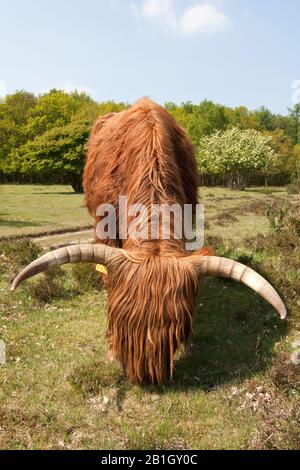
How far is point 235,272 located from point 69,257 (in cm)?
166

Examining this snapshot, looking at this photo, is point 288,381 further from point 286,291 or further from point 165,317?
point 286,291

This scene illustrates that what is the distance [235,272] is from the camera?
4629 mm

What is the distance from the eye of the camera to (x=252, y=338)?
639cm

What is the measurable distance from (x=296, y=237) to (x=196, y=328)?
4.52 meters

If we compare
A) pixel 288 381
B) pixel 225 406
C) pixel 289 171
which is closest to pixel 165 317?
pixel 225 406

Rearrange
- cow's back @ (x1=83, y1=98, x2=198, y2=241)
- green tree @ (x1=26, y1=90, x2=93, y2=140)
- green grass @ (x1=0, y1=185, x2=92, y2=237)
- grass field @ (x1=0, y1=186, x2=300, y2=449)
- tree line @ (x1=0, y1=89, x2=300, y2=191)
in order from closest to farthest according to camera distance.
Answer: grass field @ (x1=0, y1=186, x2=300, y2=449) < cow's back @ (x1=83, y1=98, x2=198, y2=241) < green grass @ (x1=0, y1=185, x2=92, y2=237) < tree line @ (x1=0, y1=89, x2=300, y2=191) < green tree @ (x1=26, y1=90, x2=93, y2=140)

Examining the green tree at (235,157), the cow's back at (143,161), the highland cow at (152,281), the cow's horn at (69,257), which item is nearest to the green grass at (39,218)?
the cow's back at (143,161)

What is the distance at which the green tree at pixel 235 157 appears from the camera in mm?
50562

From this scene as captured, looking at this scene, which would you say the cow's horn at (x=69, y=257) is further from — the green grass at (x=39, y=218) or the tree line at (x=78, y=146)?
the tree line at (x=78, y=146)

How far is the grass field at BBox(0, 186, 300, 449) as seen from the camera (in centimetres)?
432

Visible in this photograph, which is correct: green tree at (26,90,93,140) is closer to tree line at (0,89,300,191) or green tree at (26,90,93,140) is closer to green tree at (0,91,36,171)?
tree line at (0,89,300,191)

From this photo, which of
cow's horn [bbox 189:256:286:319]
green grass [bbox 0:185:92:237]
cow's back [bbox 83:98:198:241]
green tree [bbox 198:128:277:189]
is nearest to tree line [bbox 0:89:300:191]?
green tree [bbox 198:128:277:189]
